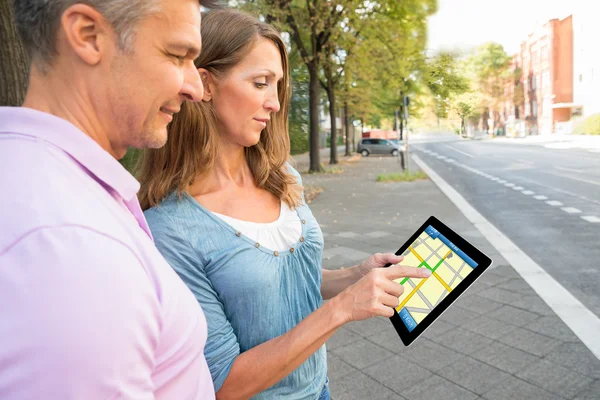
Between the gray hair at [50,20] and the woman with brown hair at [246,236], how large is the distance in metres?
0.69

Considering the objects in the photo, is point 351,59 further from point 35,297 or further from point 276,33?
point 35,297

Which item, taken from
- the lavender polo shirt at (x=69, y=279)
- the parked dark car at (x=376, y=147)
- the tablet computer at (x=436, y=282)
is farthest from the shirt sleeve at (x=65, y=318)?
the parked dark car at (x=376, y=147)

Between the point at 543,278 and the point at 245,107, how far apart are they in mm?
5033

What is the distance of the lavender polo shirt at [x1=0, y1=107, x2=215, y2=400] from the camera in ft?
1.76

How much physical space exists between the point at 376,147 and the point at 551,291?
35030 mm

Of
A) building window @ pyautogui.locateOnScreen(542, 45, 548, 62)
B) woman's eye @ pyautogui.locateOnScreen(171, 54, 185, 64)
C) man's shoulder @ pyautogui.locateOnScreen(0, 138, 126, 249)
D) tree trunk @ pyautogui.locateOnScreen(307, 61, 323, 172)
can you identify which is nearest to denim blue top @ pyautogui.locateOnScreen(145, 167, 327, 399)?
woman's eye @ pyautogui.locateOnScreen(171, 54, 185, 64)

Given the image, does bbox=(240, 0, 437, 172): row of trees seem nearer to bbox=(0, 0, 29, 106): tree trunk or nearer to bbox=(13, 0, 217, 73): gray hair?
bbox=(0, 0, 29, 106): tree trunk

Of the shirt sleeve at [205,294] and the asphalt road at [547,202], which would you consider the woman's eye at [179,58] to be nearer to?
the shirt sleeve at [205,294]

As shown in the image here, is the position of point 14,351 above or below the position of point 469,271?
above

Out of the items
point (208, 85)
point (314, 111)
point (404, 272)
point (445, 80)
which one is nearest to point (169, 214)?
point (208, 85)

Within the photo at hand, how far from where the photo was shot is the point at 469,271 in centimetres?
145

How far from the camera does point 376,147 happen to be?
39.6 metres

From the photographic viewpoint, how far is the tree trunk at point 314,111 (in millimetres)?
21062

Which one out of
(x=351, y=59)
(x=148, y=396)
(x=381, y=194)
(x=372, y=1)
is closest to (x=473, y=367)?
(x=148, y=396)
